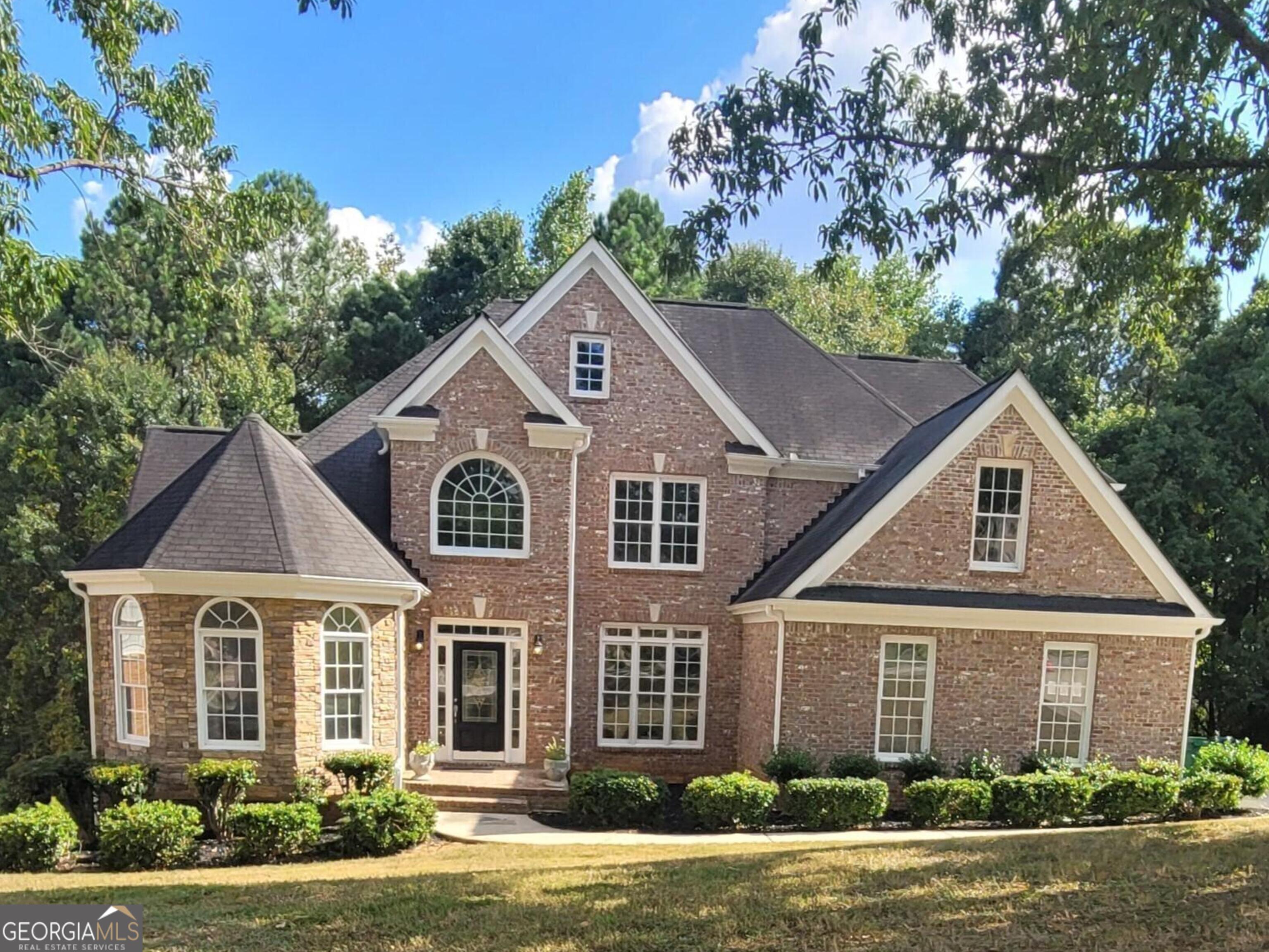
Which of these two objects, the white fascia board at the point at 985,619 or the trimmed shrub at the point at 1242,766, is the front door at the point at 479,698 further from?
the trimmed shrub at the point at 1242,766

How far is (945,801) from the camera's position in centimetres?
1167

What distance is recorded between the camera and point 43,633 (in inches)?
915

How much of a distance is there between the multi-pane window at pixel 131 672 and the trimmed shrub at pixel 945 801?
1149 centimetres

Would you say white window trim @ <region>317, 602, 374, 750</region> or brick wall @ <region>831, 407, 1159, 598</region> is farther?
brick wall @ <region>831, 407, 1159, 598</region>

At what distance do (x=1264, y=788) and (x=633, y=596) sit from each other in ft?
36.7

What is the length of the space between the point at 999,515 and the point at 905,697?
359 centimetres

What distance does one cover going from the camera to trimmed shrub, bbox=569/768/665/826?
11.6m

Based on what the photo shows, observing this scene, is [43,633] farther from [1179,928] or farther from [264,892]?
[1179,928]

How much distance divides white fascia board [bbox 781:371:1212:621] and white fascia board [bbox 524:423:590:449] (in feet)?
16.6

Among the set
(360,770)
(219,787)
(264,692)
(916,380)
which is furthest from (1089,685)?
(219,787)

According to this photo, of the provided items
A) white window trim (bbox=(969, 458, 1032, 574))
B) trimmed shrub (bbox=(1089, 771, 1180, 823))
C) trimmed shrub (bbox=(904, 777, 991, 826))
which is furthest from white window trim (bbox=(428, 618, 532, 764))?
trimmed shrub (bbox=(1089, 771, 1180, 823))

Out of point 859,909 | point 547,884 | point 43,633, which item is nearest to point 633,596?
point 547,884

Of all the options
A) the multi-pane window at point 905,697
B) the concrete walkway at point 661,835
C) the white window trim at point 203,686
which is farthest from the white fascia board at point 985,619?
the white window trim at point 203,686

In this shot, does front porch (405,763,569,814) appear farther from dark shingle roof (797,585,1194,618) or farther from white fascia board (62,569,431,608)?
dark shingle roof (797,585,1194,618)
